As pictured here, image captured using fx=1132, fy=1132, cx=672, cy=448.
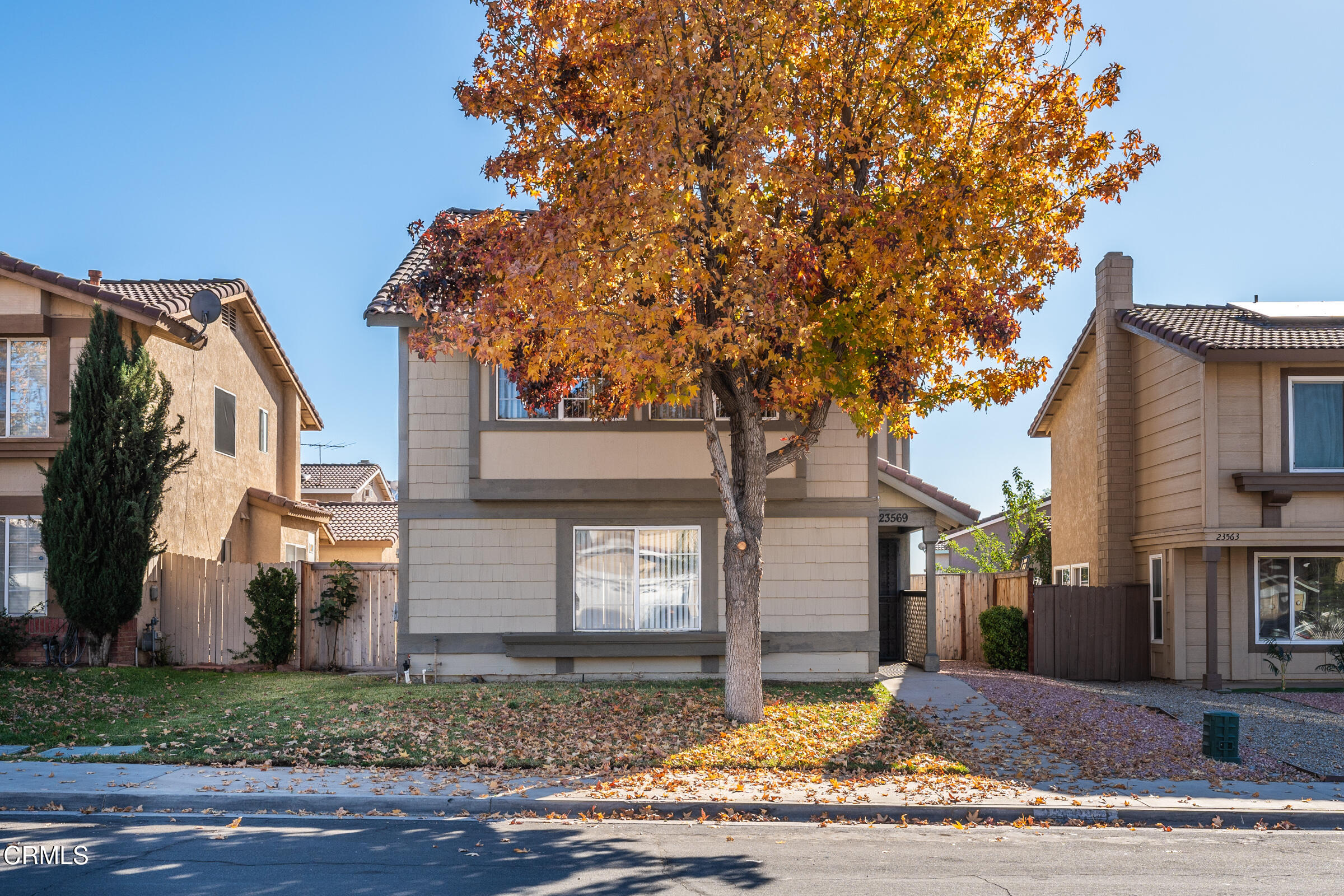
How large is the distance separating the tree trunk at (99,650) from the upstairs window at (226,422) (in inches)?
210

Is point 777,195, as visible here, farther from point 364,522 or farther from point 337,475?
point 337,475

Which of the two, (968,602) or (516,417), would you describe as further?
(968,602)

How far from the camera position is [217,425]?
22.7 m

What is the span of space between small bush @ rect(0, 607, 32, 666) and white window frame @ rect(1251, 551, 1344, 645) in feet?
65.5

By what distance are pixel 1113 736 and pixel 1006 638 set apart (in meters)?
8.50

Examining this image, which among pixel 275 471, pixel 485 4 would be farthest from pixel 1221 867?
pixel 275 471

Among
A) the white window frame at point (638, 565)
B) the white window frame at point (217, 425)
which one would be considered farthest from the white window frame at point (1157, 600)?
the white window frame at point (217, 425)

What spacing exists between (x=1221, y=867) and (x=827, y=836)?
9.38ft

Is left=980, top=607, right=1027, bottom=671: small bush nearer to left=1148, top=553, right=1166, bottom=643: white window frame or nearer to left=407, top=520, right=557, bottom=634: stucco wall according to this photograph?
left=1148, top=553, right=1166, bottom=643: white window frame

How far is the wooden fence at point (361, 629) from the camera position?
19672 millimetres

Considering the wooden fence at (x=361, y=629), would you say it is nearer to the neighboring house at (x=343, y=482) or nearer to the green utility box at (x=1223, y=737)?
the green utility box at (x=1223, y=737)

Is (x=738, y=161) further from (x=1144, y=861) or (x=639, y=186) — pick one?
(x=1144, y=861)

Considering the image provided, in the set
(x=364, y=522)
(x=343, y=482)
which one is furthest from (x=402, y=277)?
(x=343, y=482)

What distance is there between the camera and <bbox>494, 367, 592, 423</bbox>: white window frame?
17031mm
